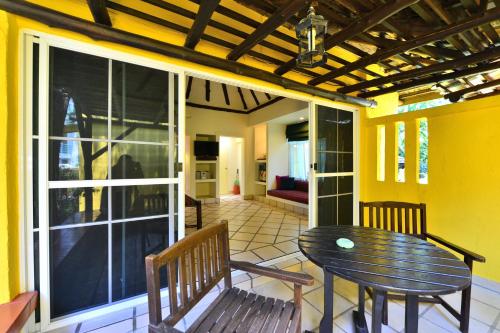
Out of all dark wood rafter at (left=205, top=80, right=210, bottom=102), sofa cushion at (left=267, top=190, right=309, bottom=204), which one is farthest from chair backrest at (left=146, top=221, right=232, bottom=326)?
dark wood rafter at (left=205, top=80, right=210, bottom=102)

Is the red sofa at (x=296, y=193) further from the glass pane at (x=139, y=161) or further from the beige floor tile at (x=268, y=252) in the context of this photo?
the glass pane at (x=139, y=161)

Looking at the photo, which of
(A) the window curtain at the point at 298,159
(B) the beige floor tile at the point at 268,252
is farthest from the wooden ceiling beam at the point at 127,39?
(A) the window curtain at the point at 298,159

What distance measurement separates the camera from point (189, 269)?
3.73 ft

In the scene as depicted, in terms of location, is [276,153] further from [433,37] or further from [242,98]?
[433,37]

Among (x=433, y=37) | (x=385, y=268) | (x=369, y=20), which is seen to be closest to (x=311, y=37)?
(x=369, y=20)

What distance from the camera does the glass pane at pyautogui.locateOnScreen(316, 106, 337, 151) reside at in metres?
3.06

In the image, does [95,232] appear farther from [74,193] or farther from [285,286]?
[285,286]

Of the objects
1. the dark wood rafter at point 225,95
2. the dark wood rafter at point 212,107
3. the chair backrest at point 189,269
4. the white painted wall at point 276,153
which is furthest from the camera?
the white painted wall at point 276,153

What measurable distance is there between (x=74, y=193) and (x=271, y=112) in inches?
196

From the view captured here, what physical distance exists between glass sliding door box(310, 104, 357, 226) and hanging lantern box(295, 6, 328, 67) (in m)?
1.66

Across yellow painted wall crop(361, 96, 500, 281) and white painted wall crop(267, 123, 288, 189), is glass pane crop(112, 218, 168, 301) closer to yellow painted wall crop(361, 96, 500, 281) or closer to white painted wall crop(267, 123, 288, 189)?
yellow painted wall crop(361, 96, 500, 281)

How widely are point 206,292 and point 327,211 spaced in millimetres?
2429

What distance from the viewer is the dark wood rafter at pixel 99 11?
137cm

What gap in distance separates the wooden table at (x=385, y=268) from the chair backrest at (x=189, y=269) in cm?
57
